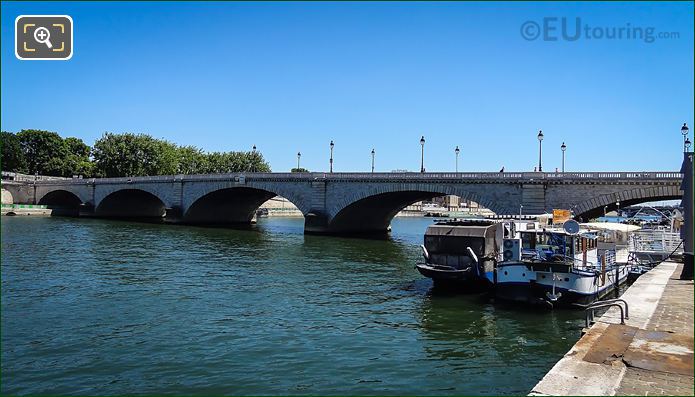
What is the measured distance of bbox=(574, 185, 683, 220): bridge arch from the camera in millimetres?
42625

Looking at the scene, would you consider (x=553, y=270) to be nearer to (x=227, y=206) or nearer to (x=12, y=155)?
(x=227, y=206)

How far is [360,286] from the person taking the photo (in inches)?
1094

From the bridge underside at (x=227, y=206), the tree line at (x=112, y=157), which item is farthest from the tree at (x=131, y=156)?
the bridge underside at (x=227, y=206)

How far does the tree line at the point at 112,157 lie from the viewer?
374 feet

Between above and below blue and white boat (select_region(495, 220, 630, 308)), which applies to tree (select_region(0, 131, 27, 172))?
above

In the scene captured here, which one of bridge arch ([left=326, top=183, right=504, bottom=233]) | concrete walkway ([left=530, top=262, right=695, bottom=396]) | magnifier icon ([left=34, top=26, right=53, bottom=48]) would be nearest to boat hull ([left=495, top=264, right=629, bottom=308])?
concrete walkway ([left=530, top=262, right=695, bottom=396])

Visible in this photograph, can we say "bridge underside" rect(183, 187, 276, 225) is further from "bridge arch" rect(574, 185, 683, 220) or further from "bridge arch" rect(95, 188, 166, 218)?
"bridge arch" rect(574, 185, 683, 220)

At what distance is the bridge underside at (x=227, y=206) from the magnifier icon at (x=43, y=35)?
2608 inches

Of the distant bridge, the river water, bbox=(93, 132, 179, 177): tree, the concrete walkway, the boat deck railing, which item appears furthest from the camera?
bbox=(93, 132, 179, 177): tree

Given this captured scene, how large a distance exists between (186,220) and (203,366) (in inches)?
2737

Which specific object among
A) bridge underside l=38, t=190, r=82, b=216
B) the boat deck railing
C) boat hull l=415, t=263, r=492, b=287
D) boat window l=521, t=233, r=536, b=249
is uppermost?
bridge underside l=38, t=190, r=82, b=216

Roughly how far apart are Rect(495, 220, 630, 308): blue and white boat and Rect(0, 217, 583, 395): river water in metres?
1.10

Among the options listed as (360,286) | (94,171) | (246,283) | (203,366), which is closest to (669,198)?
(360,286)

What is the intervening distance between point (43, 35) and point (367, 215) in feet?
203
